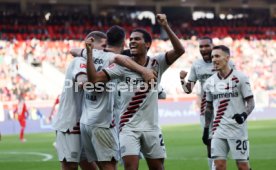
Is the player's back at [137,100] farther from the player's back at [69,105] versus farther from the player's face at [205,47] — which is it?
the player's face at [205,47]

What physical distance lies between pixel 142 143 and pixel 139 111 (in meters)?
0.38

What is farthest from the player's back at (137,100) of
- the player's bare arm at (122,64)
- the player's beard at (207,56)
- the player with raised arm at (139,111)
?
the player's beard at (207,56)

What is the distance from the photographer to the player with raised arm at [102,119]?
8133 mm

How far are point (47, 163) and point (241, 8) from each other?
125ft

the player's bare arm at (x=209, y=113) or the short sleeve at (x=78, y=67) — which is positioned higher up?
the short sleeve at (x=78, y=67)

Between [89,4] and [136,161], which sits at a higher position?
[89,4]

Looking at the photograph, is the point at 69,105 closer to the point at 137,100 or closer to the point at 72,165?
the point at 72,165

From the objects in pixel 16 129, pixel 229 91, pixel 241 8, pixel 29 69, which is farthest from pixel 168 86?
pixel 229 91

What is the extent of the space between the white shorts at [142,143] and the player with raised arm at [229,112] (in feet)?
5.14

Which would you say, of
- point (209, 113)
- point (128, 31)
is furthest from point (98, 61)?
point (128, 31)

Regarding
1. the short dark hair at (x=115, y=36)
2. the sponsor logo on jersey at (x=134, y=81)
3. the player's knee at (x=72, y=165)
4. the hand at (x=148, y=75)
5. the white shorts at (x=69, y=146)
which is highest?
the short dark hair at (x=115, y=36)

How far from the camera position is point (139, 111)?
26.2 ft

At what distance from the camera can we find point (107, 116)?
8.20 m

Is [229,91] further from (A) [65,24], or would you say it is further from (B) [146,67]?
(A) [65,24]
